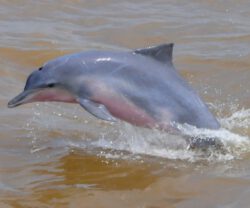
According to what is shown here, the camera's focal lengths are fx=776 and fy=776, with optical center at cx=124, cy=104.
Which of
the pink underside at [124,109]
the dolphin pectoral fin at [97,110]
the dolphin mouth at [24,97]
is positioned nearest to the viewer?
the dolphin pectoral fin at [97,110]

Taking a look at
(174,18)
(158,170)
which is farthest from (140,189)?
(174,18)

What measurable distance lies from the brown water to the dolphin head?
1.85ft

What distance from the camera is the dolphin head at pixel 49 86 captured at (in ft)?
22.1

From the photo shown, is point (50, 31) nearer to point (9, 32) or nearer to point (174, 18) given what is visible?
point (9, 32)

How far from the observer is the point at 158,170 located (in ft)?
21.4

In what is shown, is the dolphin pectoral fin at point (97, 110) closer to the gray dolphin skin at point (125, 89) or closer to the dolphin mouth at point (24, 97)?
the gray dolphin skin at point (125, 89)

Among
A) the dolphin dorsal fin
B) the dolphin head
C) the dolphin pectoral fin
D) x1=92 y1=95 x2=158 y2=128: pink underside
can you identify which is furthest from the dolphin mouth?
the dolphin dorsal fin

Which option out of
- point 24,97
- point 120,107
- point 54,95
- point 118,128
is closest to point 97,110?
point 120,107

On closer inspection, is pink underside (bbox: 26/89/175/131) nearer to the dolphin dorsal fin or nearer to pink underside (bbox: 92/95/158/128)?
pink underside (bbox: 92/95/158/128)

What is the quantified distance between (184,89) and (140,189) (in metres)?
1.15

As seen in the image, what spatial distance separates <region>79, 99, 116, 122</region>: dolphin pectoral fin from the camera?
6421 mm

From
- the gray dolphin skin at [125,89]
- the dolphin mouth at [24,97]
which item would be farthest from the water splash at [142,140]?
the dolphin mouth at [24,97]

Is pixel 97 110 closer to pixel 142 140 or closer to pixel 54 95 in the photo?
pixel 54 95

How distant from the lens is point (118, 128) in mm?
7836
